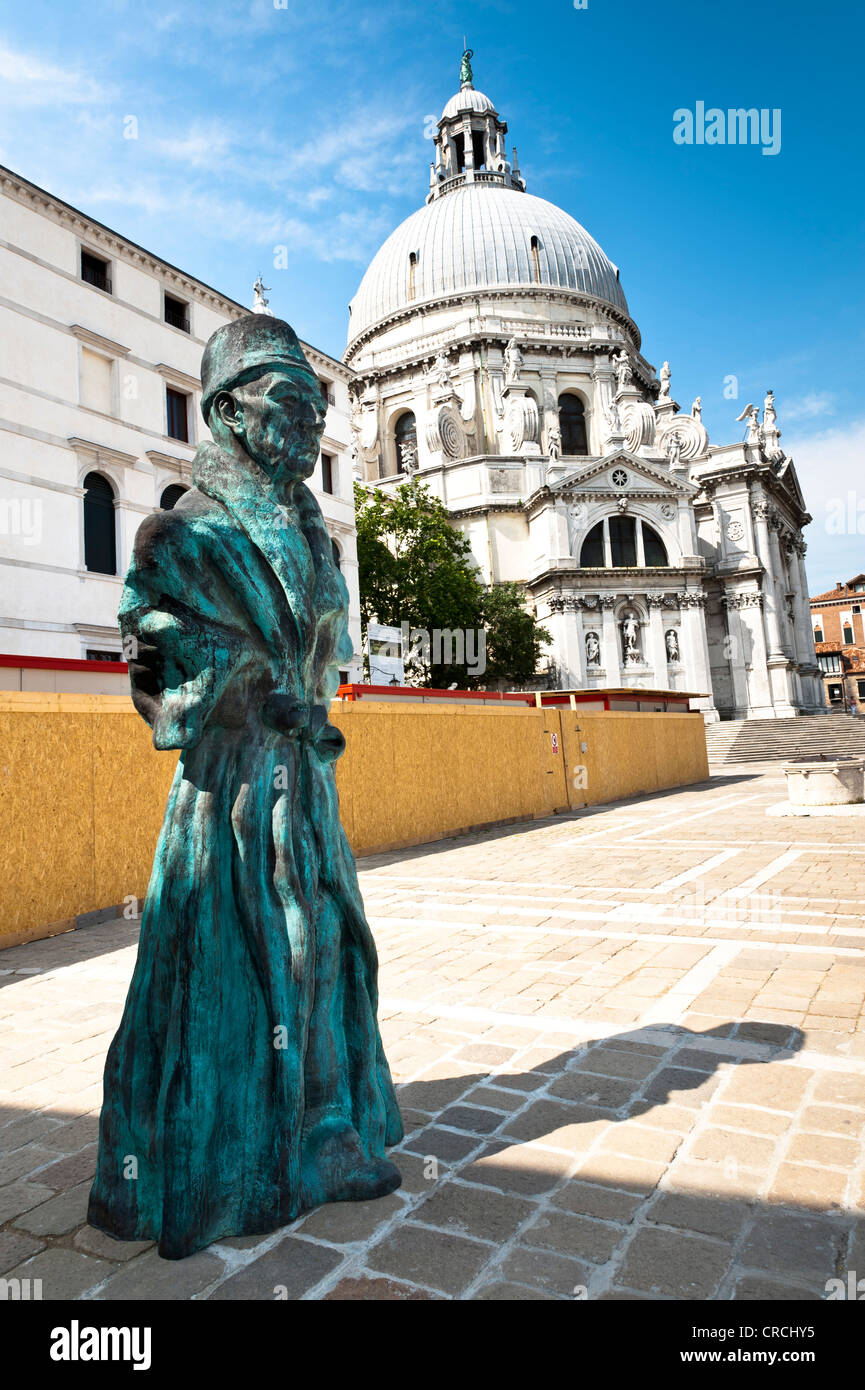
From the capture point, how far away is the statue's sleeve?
97.7 inches

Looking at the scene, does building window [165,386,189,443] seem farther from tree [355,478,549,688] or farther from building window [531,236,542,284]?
building window [531,236,542,284]

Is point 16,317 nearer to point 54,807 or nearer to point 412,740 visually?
point 412,740

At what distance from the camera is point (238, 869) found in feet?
8.39

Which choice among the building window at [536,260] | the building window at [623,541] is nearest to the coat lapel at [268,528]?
the building window at [623,541]

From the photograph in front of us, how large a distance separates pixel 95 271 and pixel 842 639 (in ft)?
233

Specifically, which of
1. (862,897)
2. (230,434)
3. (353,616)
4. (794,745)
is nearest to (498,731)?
(862,897)

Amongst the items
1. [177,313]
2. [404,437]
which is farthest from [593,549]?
[177,313]

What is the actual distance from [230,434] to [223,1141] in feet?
7.22

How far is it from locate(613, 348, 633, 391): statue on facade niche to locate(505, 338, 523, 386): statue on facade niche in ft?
19.1

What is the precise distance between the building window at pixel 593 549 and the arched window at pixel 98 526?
27.9 metres

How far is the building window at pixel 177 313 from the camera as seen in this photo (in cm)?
2106

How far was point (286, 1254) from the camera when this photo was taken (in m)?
2.47

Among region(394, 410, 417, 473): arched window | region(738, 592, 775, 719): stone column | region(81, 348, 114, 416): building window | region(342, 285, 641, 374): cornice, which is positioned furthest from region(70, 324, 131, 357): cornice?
region(342, 285, 641, 374): cornice

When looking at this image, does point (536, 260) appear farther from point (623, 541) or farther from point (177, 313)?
point (177, 313)
